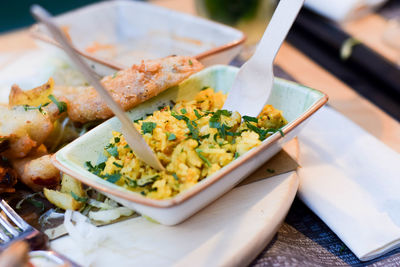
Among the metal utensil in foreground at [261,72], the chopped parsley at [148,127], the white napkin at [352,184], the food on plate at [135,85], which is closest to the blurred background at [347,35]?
the white napkin at [352,184]

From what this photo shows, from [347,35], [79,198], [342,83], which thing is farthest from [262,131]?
[347,35]

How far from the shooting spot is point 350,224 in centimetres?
147

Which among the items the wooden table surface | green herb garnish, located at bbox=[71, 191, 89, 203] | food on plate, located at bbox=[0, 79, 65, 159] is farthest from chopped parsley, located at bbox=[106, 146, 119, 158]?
Answer: the wooden table surface

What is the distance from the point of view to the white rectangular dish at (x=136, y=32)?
2.59 metres

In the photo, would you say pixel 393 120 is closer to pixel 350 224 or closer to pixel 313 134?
pixel 313 134

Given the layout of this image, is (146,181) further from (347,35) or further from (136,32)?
(347,35)

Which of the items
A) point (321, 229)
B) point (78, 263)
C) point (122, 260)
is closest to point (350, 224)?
point (321, 229)

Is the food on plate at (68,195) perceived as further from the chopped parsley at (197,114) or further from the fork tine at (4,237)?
the chopped parsley at (197,114)

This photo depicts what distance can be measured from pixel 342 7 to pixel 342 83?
32.4 inches

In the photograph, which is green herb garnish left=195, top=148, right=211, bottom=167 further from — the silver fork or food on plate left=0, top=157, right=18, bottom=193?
food on plate left=0, top=157, right=18, bottom=193

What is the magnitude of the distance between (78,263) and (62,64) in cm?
167

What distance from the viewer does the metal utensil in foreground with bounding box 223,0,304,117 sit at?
5.18 feet

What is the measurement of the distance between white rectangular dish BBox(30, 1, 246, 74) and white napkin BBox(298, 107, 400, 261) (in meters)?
0.88

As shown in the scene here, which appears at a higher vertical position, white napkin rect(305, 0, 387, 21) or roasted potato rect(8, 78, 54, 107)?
white napkin rect(305, 0, 387, 21)
